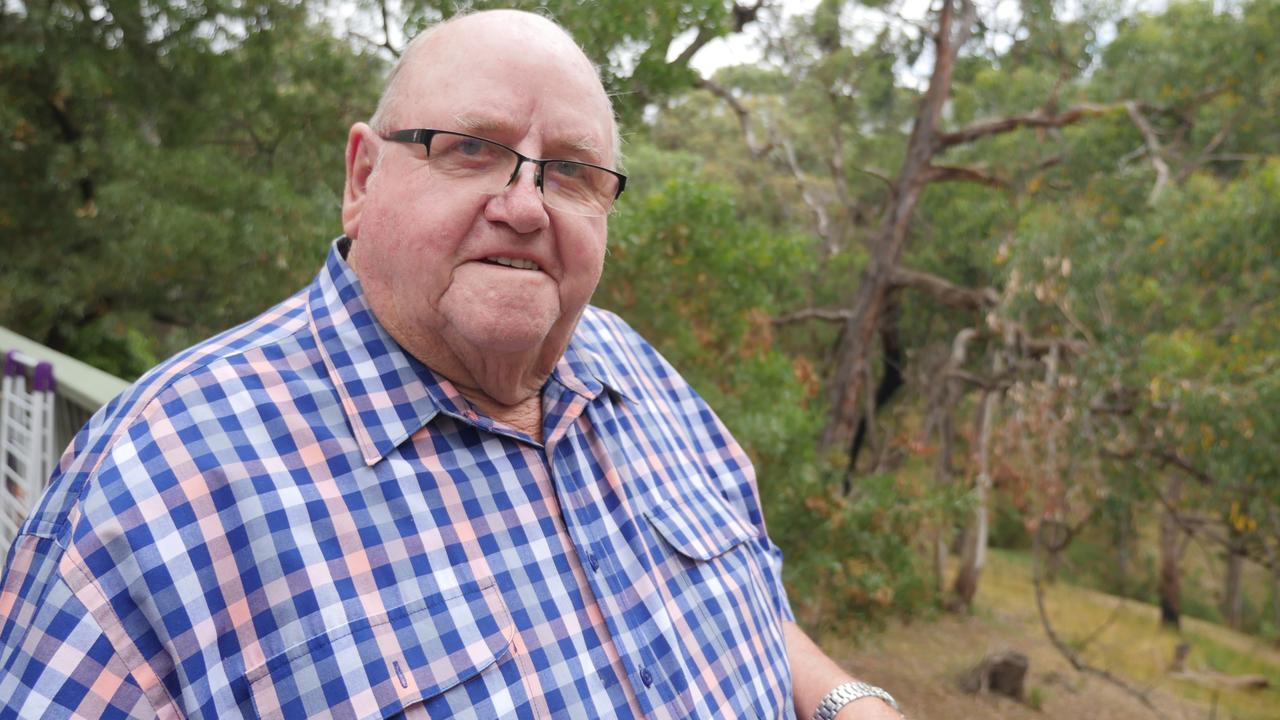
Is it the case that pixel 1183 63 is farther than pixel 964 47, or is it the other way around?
pixel 964 47

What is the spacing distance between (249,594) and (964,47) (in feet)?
33.9

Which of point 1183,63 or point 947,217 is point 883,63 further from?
point 1183,63

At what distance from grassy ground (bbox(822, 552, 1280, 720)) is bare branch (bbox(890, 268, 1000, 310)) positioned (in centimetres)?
341

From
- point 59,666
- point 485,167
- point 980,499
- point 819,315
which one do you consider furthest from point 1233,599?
point 59,666

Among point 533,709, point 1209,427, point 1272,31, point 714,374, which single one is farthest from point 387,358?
point 1272,31

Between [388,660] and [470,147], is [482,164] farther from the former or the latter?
[388,660]

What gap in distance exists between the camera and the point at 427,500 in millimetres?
1136

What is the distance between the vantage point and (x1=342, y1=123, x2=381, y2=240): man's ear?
4.32 ft

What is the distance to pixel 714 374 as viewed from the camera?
206 inches

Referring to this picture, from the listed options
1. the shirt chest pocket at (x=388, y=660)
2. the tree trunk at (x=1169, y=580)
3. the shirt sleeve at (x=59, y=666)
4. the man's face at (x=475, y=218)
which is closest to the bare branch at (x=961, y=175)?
the tree trunk at (x=1169, y=580)

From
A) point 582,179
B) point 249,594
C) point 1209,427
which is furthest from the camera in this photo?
point 1209,427

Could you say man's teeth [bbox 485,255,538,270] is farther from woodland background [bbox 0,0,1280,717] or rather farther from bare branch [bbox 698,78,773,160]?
bare branch [bbox 698,78,773,160]

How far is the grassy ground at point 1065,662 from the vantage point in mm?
9883

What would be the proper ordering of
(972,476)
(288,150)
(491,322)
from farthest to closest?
1. (972,476)
2. (288,150)
3. (491,322)
